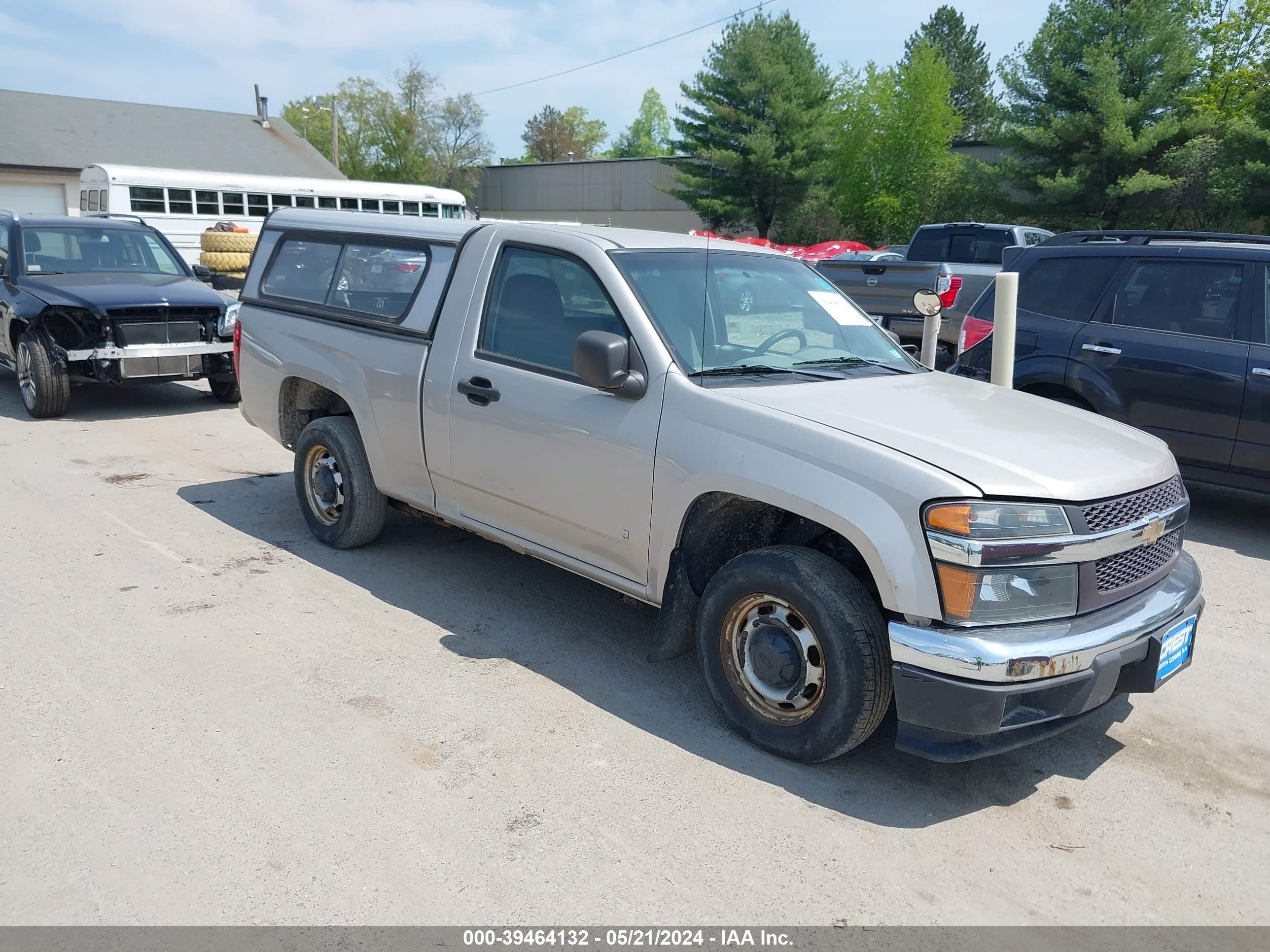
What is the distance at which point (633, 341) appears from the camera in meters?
4.43

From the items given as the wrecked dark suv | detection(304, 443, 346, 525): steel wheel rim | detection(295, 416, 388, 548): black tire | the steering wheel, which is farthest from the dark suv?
the wrecked dark suv

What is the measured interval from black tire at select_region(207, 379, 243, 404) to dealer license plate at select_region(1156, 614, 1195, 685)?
9504mm

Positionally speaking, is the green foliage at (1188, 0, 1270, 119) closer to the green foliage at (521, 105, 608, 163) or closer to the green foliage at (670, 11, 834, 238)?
the green foliage at (670, 11, 834, 238)

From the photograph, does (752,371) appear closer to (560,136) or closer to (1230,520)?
(1230,520)

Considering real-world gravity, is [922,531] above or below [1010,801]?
above

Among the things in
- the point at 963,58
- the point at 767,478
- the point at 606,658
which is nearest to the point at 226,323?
the point at 606,658

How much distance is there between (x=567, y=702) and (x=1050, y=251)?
18.5ft

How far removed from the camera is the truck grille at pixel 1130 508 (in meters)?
3.60

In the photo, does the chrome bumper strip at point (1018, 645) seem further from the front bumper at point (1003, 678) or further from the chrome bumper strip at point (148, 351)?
the chrome bumper strip at point (148, 351)

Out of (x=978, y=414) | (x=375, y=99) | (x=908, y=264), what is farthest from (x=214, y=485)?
(x=375, y=99)

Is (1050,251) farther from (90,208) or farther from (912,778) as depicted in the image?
(90,208)

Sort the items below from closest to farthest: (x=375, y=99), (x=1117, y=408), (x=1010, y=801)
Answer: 1. (x=1010, y=801)
2. (x=1117, y=408)
3. (x=375, y=99)

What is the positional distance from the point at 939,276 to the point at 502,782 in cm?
939

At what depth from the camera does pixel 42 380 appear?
32.4 ft
